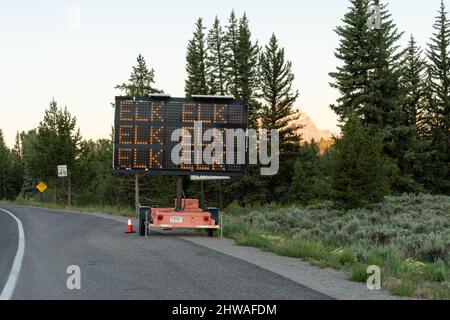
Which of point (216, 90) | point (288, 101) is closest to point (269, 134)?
point (288, 101)

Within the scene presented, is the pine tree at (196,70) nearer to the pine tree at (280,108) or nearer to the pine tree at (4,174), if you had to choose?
the pine tree at (280,108)

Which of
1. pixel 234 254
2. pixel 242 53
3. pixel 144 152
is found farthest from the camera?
pixel 242 53

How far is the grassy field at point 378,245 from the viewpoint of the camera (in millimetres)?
8906

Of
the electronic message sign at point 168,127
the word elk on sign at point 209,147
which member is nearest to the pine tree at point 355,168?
the word elk on sign at point 209,147

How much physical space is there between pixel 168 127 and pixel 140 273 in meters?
7.92

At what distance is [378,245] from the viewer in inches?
665

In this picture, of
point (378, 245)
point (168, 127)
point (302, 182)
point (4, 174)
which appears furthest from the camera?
point (4, 174)

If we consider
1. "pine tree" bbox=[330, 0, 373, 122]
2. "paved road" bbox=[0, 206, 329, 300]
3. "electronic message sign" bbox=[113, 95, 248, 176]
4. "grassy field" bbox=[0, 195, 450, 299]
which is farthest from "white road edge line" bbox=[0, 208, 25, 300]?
"pine tree" bbox=[330, 0, 373, 122]

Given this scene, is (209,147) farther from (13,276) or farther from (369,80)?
(369,80)

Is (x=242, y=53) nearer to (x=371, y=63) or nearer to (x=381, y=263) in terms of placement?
(x=371, y=63)

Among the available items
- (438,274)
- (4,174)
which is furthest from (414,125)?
(4,174)

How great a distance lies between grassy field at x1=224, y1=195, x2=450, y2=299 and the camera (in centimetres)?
891

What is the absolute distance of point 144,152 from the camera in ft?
52.8
